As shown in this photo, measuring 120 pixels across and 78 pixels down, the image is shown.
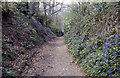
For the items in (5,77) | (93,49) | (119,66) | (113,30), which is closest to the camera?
(119,66)

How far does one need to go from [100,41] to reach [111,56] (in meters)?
1.14

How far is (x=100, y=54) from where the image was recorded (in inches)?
163

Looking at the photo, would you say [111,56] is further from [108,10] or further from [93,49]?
[108,10]

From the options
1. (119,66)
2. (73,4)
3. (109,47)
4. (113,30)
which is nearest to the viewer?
(119,66)

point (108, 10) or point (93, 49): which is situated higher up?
point (108, 10)

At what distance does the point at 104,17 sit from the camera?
5.27 m

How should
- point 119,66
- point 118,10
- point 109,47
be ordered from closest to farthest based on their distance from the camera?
point 119,66 → point 109,47 → point 118,10

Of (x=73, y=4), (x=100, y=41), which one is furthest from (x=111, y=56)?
(x=73, y=4)

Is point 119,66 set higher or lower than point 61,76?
higher

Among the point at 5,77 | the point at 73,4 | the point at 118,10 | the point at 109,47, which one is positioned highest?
the point at 73,4

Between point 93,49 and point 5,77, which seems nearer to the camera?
point 5,77

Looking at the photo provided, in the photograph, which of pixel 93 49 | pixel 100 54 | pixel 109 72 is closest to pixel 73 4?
pixel 93 49

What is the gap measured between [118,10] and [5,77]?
504 centimetres

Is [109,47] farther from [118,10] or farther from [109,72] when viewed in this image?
[118,10]
